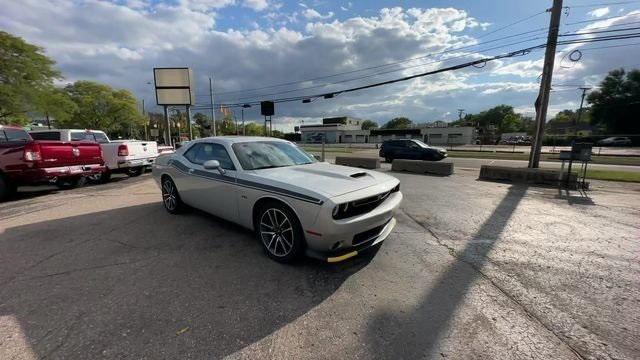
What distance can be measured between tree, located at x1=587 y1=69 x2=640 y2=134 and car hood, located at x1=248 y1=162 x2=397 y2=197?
66.8 meters

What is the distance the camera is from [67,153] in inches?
300

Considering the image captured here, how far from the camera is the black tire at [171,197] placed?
551cm

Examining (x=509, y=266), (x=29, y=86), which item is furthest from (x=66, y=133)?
(x=29, y=86)

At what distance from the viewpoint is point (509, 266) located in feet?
11.9

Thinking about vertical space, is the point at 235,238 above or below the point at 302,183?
below

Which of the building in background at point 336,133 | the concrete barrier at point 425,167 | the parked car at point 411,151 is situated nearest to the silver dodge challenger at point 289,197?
the concrete barrier at point 425,167

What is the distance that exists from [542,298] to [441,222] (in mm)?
2522

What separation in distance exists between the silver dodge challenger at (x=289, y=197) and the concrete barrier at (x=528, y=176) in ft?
27.5

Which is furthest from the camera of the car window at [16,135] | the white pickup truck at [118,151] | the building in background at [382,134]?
the building in background at [382,134]

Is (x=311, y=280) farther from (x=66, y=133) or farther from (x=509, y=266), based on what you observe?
(x=66, y=133)

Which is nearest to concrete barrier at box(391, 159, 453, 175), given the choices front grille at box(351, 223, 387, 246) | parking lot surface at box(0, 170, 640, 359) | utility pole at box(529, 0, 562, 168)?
utility pole at box(529, 0, 562, 168)

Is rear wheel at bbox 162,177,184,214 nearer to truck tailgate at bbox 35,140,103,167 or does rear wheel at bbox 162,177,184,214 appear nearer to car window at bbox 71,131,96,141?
truck tailgate at bbox 35,140,103,167

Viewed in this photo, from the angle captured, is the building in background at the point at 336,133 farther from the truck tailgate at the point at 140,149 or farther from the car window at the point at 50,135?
the car window at the point at 50,135

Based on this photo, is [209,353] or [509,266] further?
[509,266]
